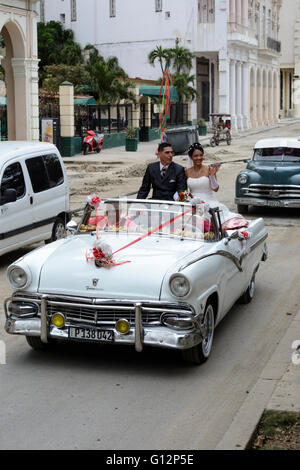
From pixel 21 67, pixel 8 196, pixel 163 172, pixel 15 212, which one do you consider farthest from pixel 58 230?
pixel 21 67

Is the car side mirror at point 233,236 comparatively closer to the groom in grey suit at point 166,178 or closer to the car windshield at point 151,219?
the car windshield at point 151,219

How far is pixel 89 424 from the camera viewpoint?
5.62m

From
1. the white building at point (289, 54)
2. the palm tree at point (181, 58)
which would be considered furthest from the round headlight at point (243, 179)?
the white building at point (289, 54)

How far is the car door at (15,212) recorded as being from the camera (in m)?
10.9

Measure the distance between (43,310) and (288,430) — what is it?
2.37m

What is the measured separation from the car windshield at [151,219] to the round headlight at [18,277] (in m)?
1.30

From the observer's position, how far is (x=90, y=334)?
661 cm

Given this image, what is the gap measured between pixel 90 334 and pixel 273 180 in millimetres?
10122

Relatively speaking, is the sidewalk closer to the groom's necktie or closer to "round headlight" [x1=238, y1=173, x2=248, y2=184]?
"round headlight" [x1=238, y1=173, x2=248, y2=184]

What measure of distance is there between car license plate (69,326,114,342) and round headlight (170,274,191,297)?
0.63m
